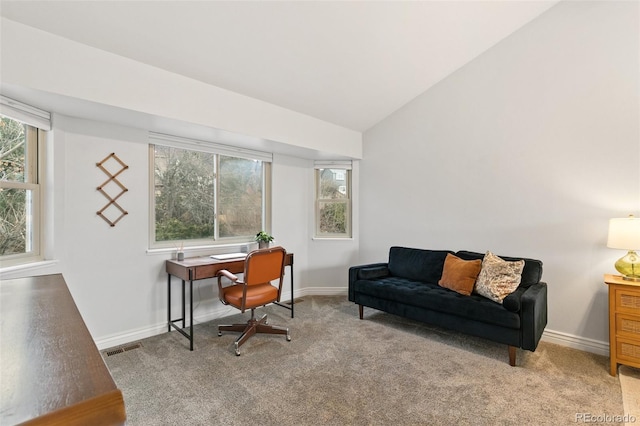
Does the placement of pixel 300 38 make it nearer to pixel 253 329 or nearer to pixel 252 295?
pixel 252 295

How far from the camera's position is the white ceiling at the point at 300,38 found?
2.21m

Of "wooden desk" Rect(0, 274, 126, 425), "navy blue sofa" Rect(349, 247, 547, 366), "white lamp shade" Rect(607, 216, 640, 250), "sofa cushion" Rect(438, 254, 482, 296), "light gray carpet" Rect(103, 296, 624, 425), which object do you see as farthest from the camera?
"sofa cushion" Rect(438, 254, 482, 296)

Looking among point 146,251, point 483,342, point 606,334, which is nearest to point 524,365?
point 483,342

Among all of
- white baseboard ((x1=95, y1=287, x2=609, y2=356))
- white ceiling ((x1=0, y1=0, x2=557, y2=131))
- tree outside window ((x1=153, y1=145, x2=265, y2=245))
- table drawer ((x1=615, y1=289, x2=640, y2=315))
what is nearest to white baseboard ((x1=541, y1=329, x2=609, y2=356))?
white baseboard ((x1=95, y1=287, x2=609, y2=356))

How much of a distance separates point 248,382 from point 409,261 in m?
2.30

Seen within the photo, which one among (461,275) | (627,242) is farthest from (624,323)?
(461,275)

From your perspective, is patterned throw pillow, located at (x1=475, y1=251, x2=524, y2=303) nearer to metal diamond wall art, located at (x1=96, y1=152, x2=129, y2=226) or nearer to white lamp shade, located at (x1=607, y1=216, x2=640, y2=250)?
white lamp shade, located at (x1=607, y1=216, x2=640, y2=250)

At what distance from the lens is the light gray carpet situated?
203cm

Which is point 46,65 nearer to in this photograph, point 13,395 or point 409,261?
point 13,395

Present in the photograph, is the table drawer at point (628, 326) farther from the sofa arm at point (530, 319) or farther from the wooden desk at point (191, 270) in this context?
the wooden desk at point (191, 270)

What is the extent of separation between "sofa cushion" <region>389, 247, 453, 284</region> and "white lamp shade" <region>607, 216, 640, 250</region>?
142 cm

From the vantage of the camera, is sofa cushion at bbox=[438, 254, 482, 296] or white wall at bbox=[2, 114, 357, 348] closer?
white wall at bbox=[2, 114, 357, 348]

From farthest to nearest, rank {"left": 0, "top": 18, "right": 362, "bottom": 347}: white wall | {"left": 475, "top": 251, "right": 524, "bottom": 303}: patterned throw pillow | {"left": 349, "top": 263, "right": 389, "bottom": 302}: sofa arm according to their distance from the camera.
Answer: {"left": 349, "top": 263, "right": 389, "bottom": 302}: sofa arm, {"left": 475, "top": 251, "right": 524, "bottom": 303}: patterned throw pillow, {"left": 0, "top": 18, "right": 362, "bottom": 347}: white wall

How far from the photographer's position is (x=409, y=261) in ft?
12.7
